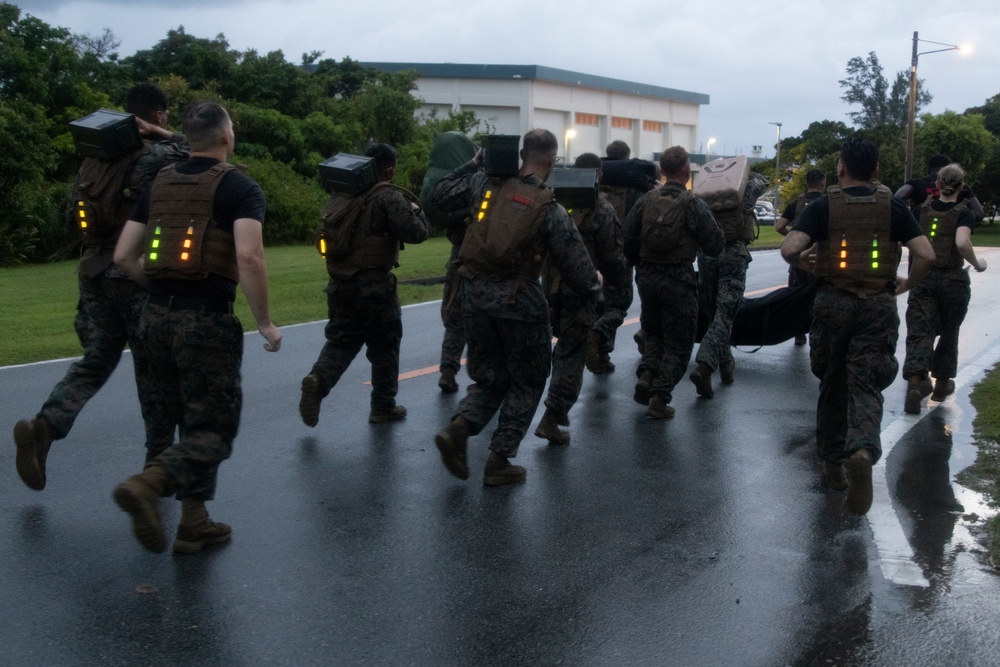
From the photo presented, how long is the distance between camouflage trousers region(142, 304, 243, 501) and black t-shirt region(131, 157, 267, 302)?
10cm

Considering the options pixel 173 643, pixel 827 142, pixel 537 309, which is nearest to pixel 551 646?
pixel 173 643

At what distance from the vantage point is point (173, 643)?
4109 mm

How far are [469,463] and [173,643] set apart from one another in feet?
9.69

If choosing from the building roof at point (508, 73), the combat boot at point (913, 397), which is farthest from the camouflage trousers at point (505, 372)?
the building roof at point (508, 73)

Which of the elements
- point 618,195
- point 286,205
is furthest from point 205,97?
point 618,195

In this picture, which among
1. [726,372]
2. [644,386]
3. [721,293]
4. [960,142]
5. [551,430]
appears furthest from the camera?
[960,142]

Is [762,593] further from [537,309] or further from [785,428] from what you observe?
[785,428]

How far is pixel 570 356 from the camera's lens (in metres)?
7.38

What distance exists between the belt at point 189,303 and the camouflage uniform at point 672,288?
13.1 feet

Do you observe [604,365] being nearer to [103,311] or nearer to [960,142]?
[103,311]

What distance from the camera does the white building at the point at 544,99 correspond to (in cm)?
6159

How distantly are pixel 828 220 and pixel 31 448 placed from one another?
4.55 m

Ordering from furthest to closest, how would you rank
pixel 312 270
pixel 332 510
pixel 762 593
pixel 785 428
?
1. pixel 312 270
2. pixel 785 428
3. pixel 332 510
4. pixel 762 593

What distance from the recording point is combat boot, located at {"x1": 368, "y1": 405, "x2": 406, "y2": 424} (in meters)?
7.80
